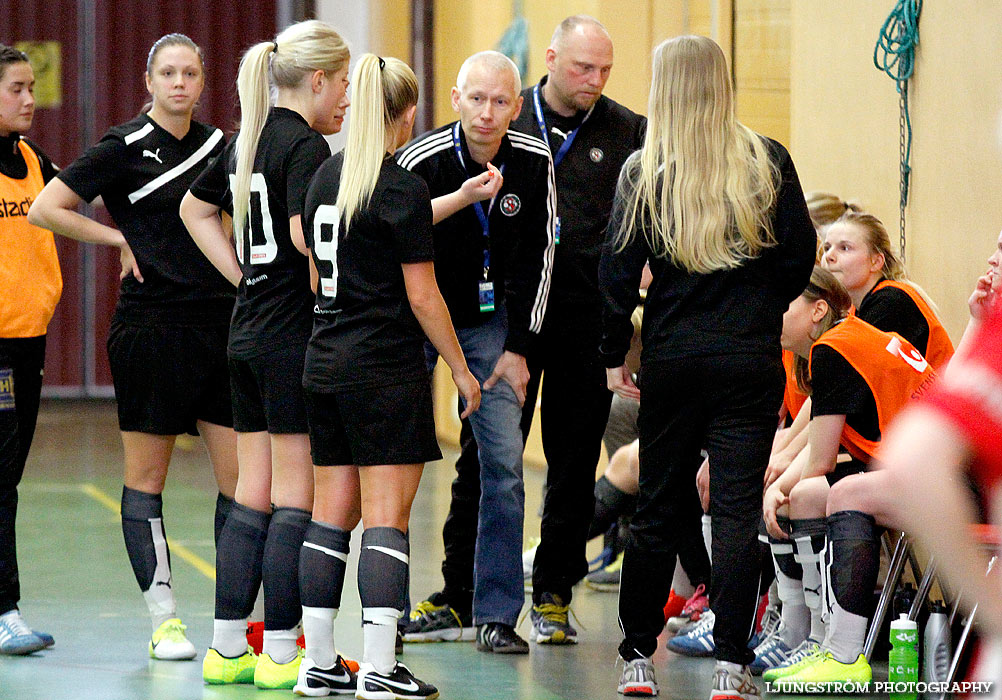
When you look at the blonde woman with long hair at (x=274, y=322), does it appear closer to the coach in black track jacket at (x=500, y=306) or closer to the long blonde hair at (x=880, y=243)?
the coach in black track jacket at (x=500, y=306)

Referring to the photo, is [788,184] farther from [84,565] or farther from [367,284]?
[84,565]

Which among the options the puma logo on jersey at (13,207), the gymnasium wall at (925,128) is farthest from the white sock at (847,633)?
the puma logo on jersey at (13,207)

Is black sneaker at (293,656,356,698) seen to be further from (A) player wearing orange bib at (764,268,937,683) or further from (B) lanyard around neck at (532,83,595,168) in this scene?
(B) lanyard around neck at (532,83,595,168)

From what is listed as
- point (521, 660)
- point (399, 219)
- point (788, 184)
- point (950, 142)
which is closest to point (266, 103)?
point (399, 219)

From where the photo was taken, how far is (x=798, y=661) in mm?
3572

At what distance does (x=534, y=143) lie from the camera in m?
3.91

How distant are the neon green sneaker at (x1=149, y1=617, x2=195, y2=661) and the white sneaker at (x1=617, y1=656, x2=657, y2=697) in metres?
1.33

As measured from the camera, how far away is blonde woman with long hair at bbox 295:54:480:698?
3199mm

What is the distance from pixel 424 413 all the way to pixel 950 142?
227 centimetres

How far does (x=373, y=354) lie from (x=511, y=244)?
0.83m

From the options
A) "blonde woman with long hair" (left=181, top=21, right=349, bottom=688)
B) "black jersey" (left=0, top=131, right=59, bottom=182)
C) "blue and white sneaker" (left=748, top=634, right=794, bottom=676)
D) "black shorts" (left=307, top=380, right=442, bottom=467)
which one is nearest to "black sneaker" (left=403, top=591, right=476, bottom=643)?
"blonde woman with long hair" (left=181, top=21, right=349, bottom=688)

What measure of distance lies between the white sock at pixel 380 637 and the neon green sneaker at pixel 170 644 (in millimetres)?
834

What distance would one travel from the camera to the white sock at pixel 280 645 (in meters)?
3.48

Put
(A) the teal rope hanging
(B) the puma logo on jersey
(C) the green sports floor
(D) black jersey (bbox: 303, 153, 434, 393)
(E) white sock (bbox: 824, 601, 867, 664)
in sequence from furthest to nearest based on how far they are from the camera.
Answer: (A) the teal rope hanging → (B) the puma logo on jersey → (C) the green sports floor → (E) white sock (bbox: 824, 601, 867, 664) → (D) black jersey (bbox: 303, 153, 434, 393)
